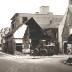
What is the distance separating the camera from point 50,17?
7219cm

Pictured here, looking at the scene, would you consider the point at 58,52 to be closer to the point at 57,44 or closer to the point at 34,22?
the point at 57,44

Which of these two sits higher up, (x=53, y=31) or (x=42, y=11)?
(x=42, y=11)

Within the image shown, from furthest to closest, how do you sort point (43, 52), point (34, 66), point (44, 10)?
point (44, 10), point (43, 52), point (34, 66)

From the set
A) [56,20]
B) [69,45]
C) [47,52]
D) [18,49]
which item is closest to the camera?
[47,52]

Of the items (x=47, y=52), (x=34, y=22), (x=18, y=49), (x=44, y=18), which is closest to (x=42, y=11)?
(x=44, y=18)

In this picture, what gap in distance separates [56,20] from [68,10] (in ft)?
37.9

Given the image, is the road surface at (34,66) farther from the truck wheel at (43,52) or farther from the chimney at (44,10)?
the chimney at (44,10)

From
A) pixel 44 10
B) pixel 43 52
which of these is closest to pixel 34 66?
pixel 43 52

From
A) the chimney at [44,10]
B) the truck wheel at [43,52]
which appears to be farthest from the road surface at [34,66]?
the chimney at [44,10]

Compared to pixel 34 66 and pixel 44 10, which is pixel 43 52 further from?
pixel 34 66

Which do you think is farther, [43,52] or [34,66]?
[43,52]

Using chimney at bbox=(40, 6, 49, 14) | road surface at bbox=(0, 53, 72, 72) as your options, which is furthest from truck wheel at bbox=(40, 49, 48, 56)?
chimney at bbox=(40, 6, 49, 14)

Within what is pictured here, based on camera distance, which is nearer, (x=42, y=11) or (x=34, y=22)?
Answer: (x=34, y=22)

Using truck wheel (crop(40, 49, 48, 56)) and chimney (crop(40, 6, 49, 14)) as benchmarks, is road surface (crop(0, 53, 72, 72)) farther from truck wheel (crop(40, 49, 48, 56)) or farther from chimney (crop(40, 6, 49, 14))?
chimney (crop(40, 6, 49, 14))
